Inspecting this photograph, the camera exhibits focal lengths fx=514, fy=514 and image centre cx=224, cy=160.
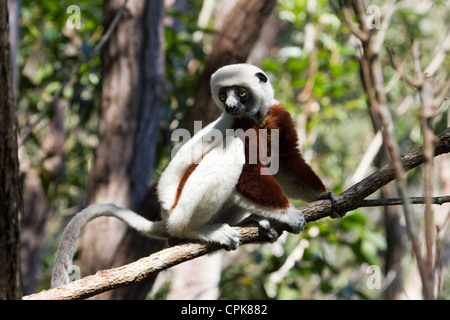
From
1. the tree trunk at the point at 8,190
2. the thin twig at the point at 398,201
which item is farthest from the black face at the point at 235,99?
the tree trunk at the point at 8,190

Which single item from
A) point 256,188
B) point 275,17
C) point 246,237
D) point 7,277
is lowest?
point 7,277

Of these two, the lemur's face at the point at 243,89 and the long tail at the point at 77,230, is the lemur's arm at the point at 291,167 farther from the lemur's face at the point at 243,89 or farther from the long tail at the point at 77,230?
the long tail at the point at 77,230

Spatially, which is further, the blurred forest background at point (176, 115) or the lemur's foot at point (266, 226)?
the blurred forest background at point (176, 115)

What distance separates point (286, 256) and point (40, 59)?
698cm

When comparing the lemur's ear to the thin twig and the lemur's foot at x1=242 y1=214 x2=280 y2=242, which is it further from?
the thin twig

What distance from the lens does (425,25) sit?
10.3 meters

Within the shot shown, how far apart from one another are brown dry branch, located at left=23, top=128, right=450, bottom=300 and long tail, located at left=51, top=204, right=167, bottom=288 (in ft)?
1.10

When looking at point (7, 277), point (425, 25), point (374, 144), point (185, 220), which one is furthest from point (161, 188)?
point (425, 25)

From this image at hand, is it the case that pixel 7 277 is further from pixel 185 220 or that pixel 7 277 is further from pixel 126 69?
pixel 126 69

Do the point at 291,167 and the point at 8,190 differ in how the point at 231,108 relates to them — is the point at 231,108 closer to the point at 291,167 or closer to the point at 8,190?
the point at 291,167

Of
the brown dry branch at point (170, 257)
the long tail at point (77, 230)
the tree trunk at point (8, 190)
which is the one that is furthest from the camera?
the long tail at point (77, 230)

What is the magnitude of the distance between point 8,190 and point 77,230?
1.16 m

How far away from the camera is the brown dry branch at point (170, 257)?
282 cm

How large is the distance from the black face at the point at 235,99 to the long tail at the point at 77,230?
3.23ft
